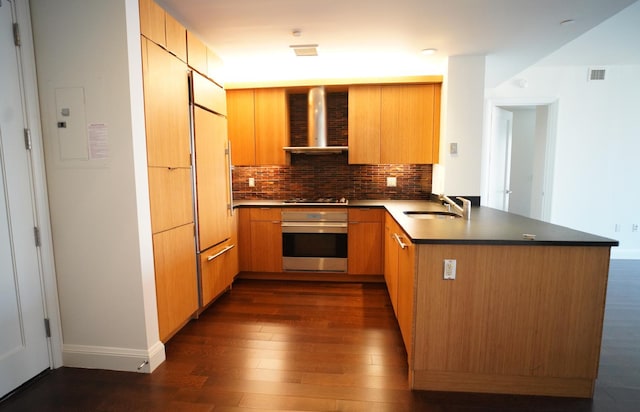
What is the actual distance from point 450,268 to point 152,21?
2440 mm

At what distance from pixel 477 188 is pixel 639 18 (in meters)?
1.97

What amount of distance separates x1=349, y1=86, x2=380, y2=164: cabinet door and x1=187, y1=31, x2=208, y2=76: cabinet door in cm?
169

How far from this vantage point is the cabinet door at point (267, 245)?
142 inches

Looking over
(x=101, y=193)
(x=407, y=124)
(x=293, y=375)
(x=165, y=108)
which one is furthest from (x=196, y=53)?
(x=293, y=375)

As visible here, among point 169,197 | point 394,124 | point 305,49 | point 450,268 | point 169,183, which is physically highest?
point 305,49

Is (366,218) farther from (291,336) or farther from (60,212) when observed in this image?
(60,212)

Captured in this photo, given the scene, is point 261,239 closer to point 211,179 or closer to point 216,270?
point 216,270

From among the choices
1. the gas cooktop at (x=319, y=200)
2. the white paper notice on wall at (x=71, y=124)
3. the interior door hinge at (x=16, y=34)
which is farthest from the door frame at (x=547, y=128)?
the interior door hinge at (x=16, y=34)

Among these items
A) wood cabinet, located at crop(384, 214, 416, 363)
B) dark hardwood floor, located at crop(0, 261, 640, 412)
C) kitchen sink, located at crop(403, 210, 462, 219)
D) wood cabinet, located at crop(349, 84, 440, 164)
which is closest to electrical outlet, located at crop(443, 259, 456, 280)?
wood cabinet, located at crop(384, 214, 416, 363)

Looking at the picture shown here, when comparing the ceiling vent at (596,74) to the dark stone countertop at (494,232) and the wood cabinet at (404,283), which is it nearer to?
the dark stone countertop at (494,232)

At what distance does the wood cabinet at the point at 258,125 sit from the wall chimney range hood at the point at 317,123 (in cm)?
20

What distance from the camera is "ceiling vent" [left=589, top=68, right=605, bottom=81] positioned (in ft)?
13.7

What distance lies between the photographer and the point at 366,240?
11.5 feet

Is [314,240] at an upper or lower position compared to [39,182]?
lower
